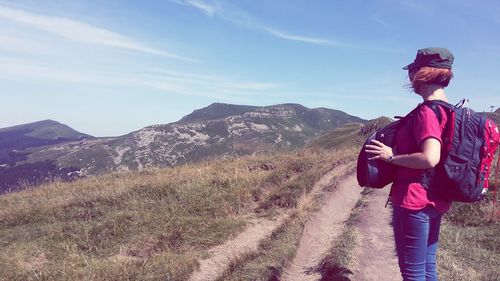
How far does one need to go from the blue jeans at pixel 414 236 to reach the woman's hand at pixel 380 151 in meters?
0.48

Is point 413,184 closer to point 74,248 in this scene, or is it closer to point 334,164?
point 74,248

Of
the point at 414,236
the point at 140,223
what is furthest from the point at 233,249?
the point at 414,236

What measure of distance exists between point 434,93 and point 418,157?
0.65m

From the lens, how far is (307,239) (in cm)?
852

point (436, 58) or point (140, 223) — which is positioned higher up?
point (436, 58)

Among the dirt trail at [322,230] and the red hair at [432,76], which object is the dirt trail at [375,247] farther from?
the red hair at [432,76]

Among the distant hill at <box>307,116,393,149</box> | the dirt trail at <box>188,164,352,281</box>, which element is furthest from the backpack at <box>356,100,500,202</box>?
the distant hill at <box>307,116,393,149</box>

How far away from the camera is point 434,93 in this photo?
3611 millimetres

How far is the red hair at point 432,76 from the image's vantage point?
11.6 feet

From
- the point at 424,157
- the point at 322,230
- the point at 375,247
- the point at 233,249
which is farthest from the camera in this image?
the point at 322,230

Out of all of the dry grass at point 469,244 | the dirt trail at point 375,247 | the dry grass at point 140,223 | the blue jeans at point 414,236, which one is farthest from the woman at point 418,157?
the dry grass at point 140,223

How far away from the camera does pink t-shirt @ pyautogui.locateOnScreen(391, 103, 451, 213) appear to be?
3409 millimetres

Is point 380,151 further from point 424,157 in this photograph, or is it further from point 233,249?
point 233,249

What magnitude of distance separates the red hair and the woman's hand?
2.09 ft
